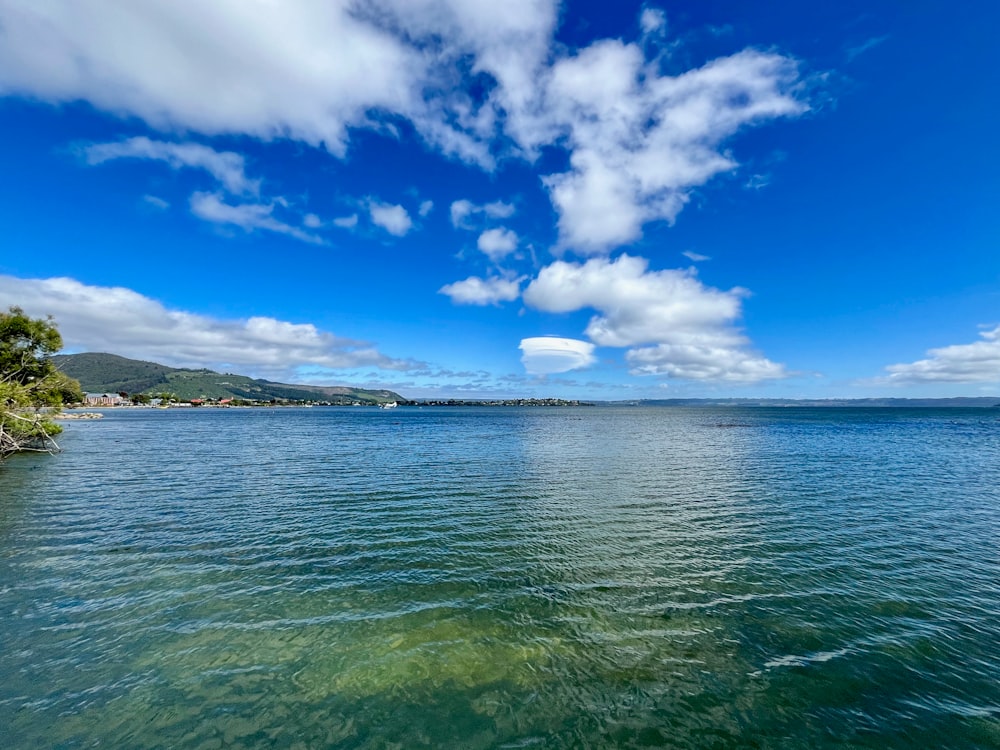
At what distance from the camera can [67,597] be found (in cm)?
1464

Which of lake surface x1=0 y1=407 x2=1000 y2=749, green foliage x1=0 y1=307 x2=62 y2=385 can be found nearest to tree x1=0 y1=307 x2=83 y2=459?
green foliage x1=0 y1=307 x2=62 y2=385

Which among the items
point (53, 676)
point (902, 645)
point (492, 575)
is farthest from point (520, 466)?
point (53, 676)

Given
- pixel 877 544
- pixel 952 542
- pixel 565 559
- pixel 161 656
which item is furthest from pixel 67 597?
pixel 952 542

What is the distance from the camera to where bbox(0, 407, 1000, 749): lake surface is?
368 inches

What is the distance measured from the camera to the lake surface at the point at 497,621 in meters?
9.34

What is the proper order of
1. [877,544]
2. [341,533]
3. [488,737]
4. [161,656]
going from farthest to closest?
[341,533] → [877,544] → [161,656] → [488,737]

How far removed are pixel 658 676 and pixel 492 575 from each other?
25.3 feet

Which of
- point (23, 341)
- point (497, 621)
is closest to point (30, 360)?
point (23, 341)

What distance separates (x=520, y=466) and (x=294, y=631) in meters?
33.6

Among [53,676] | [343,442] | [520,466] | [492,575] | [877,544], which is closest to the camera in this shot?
[53,676]

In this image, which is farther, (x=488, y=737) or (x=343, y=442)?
(x=343, y=442)

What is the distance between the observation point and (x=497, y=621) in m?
13.5

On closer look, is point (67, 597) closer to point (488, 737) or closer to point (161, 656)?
point (161, 656)

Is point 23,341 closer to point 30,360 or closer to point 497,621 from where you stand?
point 30,360
